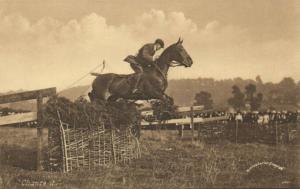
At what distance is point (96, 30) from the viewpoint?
37.6 ft

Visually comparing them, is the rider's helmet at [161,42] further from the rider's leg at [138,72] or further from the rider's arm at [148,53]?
the rider's leg at [138,72]

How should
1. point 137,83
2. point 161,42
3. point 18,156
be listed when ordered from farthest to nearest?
point 137,83
point 161,42
point 18,156

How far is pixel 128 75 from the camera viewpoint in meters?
12.2

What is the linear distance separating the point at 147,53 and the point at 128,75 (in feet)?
2.72

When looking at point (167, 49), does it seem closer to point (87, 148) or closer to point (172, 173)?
point (87, 148)

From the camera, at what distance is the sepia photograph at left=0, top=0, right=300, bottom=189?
8742mm

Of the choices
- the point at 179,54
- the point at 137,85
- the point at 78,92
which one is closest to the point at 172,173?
the point at 137,85

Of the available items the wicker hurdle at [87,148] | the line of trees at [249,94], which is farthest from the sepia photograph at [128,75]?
the line of trees at [249,94]

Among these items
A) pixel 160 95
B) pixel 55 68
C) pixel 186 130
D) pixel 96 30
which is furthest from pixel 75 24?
pixel 186 130

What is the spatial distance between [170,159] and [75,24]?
4.00 meters

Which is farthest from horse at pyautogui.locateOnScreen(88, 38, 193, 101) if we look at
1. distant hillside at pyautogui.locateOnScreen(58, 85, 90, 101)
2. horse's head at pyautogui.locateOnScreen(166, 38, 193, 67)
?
distant hillside at pyautogui.locateOnScreen(58, 85, 90, 101)

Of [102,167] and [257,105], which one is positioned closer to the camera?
[102,167]

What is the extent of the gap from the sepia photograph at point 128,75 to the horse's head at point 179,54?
0.03 m

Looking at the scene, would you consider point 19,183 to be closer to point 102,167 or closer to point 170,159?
point 102,167
